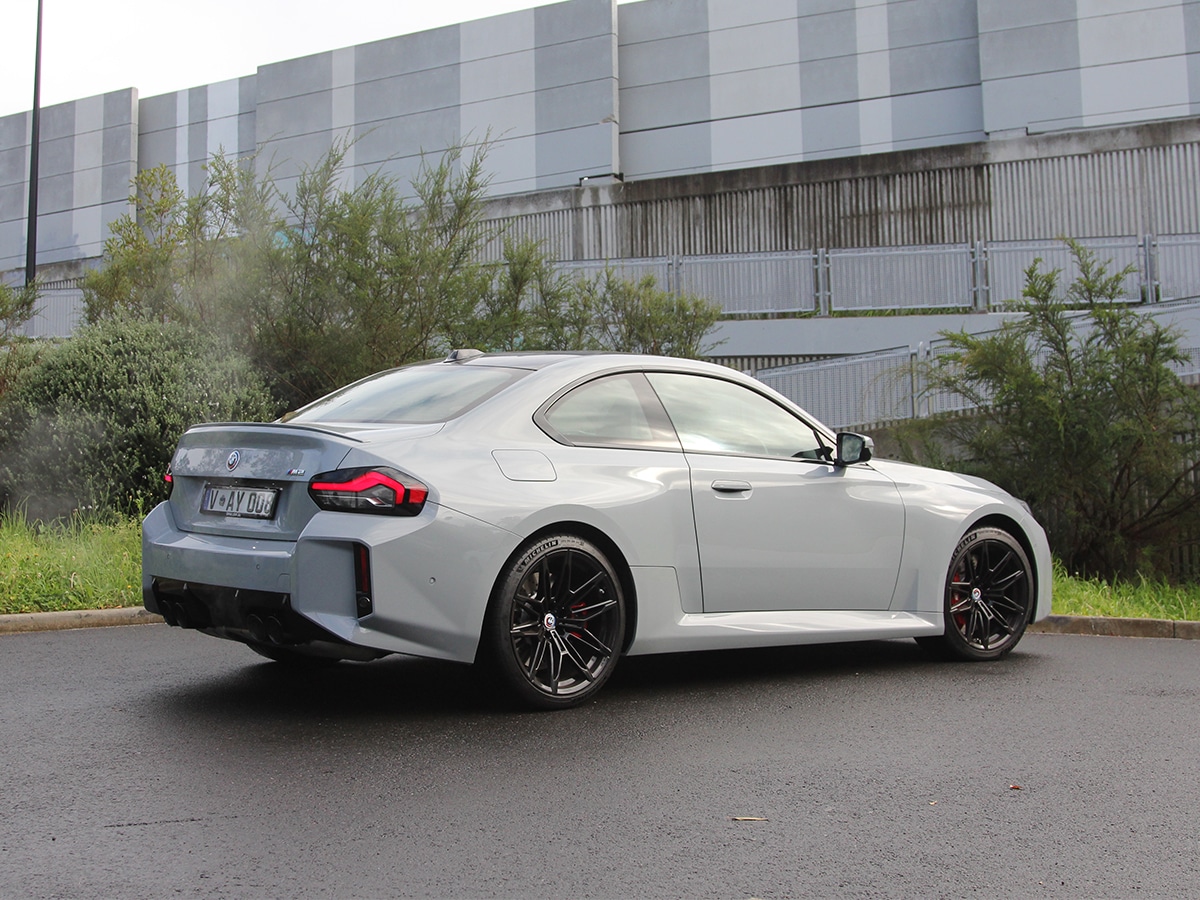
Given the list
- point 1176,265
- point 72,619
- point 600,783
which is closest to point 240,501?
point 600,783

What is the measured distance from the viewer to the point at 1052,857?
3729mm

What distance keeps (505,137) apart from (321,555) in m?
32.6

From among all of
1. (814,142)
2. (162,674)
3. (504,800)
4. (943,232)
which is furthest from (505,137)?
(504,800)

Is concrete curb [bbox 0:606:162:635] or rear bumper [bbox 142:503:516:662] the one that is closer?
rear bumper [bbox 142:503:516:662]

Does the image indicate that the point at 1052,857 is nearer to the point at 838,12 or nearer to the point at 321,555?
the point at 321,555

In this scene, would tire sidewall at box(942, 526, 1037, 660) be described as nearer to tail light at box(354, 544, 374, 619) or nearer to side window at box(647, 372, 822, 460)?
side window at box(647, 372, 822, 460)

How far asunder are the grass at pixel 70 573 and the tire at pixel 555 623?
4.24 metres

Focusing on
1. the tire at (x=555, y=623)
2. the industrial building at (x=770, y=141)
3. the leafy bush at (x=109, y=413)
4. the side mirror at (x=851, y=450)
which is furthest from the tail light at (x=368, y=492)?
the industrial building at (x=770, y=141)

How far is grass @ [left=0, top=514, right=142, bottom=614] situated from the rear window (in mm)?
3257

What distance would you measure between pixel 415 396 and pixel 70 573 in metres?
4.20

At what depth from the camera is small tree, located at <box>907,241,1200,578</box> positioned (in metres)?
12.0

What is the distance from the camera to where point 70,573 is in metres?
8.88

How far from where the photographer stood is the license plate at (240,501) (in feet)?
17.1

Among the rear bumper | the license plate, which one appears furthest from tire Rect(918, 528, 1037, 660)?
the license plate
